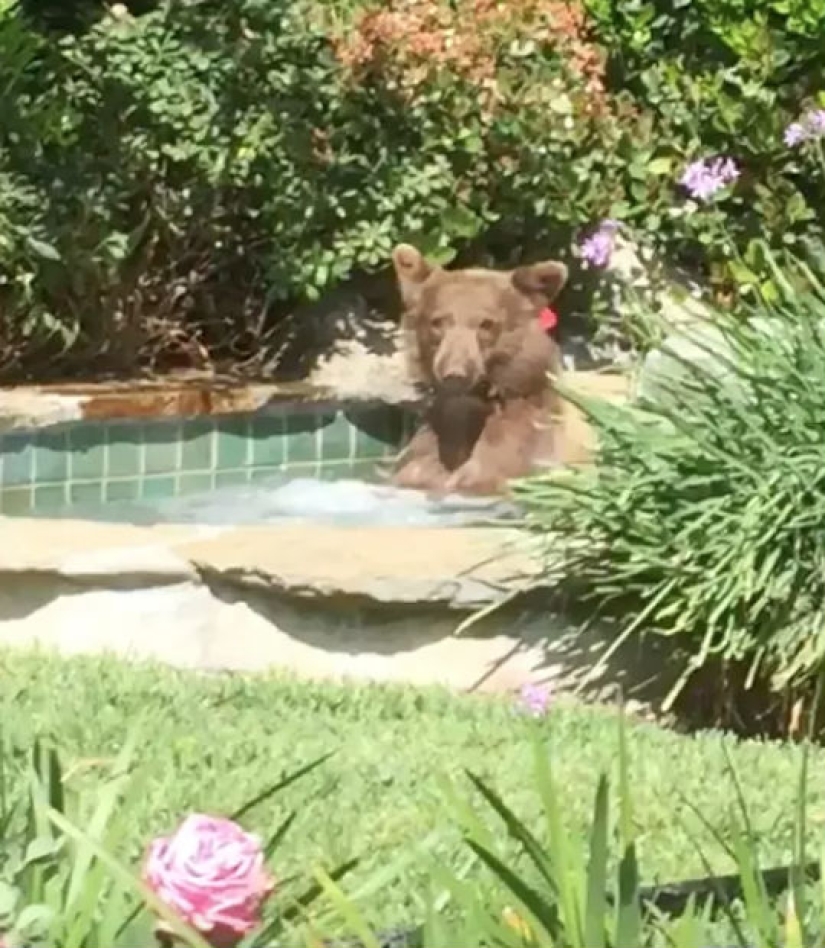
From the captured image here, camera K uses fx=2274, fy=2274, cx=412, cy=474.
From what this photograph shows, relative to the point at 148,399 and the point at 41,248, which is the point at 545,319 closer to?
the point at 148,399

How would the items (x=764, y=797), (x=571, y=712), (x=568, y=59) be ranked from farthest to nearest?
(x=568, y=59) → (x=571, y=712) → (x=764, y=797)

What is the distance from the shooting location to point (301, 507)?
846 centimetres

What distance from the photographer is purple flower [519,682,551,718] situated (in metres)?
5.52

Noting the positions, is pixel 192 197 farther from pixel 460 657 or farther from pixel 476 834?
pixel 476 834

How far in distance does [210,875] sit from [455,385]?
551cm

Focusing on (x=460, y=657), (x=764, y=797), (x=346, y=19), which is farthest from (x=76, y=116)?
(x=764, y=797)

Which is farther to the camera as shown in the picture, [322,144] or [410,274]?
[322,144]

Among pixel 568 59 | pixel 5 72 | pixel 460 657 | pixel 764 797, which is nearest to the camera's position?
pixel 764 797

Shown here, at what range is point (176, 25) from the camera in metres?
10.4

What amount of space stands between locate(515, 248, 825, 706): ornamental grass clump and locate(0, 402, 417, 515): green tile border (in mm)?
2950

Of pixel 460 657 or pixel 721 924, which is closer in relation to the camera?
pixel 721 924

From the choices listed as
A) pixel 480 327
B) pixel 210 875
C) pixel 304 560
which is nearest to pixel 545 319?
pixel 480 327

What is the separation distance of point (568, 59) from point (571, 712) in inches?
228

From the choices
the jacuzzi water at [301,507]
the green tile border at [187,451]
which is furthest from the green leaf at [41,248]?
the jacuzzi water at [301,507]
